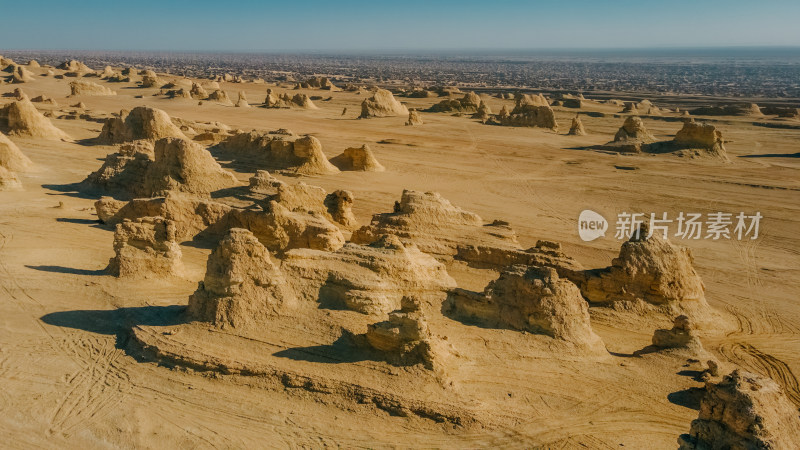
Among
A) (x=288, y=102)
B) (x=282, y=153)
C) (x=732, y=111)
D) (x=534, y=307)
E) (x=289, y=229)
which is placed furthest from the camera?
(x=732, y=111)

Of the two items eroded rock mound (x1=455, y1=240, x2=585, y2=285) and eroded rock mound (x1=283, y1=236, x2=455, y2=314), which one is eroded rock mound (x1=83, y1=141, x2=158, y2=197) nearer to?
eroded rock mound (x1=455, y1=240, x2=585, y2=285)

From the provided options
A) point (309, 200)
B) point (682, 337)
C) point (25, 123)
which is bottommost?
point (682, 337)

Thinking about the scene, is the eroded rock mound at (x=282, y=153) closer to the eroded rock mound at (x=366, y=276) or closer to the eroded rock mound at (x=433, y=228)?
the eroded rock mound at (x=433, y=228)

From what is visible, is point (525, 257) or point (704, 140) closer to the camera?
point (525, 257)

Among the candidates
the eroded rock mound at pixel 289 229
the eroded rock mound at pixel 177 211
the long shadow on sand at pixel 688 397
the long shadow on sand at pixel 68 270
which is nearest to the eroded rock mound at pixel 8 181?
the eroded rock mound at pixel 177 211

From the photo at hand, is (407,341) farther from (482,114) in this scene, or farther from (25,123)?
(482,114)

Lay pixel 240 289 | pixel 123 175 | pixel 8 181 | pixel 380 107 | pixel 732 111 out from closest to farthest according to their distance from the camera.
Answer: pixel 240 289, pixel 8 181, pixel 123 175, pixel 380 107, pixel 732 111

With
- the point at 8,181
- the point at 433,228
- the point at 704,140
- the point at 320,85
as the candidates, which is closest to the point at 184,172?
Result: the point at 8,181
